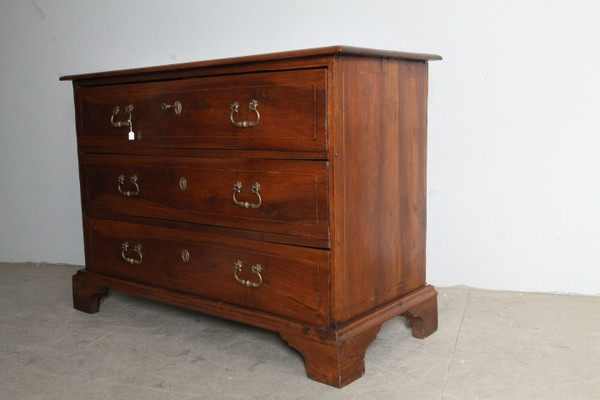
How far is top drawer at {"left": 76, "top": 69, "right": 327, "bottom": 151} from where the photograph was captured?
5.75ft

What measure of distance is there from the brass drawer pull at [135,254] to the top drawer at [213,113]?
336 millimetres

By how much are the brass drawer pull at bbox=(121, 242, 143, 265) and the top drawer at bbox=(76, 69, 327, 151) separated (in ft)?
1.10

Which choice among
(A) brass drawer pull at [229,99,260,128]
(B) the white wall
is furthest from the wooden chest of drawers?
(B) the white wall

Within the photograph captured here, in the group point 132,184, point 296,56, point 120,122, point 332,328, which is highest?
point 296,56

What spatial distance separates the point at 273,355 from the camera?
6.59 feet

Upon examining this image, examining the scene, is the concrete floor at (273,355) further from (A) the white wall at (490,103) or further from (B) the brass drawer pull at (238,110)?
(B) the brass drawer pull at (238,110)

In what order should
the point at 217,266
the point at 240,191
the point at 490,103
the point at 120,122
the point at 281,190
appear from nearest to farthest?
the point at 281,190
the point at 240,191
the point at 217,266
the point at 120,122
the point at 490,103

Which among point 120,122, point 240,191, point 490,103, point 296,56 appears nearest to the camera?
point 296,56

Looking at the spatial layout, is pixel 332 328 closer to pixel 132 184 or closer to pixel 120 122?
pixel 132 184

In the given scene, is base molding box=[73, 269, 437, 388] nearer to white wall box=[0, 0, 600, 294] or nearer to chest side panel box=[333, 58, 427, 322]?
chest side panel box=[333, 58, 427, 322]

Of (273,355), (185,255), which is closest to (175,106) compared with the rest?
(185,255)

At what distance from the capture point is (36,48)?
126 inches

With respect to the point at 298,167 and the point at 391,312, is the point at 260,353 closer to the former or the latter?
the point at 391,312

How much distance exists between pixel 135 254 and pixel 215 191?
0.48 metres
